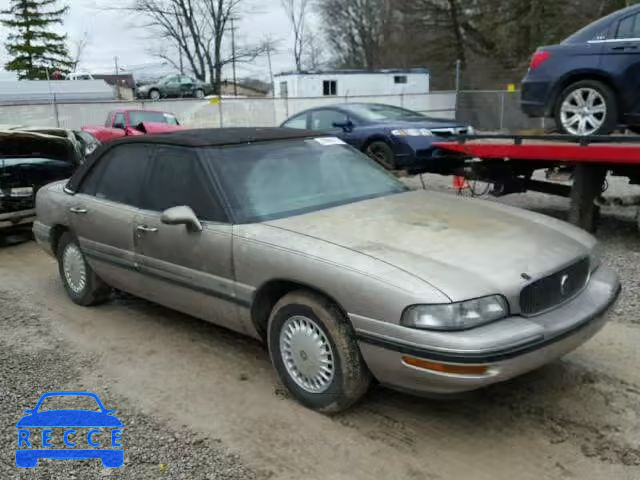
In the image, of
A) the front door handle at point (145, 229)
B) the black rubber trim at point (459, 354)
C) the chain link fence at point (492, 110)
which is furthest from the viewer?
the chain link fence at point (492, 110)

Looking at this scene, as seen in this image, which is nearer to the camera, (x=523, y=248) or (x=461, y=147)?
(x=523, y=248)

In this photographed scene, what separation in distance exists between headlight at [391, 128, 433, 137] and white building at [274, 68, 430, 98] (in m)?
21.9

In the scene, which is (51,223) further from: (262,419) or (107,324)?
(262,419)

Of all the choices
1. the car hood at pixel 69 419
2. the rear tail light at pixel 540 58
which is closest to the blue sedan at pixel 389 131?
the rear tail light at pixel 540 58

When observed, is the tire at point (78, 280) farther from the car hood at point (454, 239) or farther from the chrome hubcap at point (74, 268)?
the car hood at point (454, 239)

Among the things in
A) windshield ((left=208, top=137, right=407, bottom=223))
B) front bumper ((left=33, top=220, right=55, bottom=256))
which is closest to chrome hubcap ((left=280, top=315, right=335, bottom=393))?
windshield ((left=208, top=137, right=407, bottom=223))

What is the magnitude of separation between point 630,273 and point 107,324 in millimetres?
4624

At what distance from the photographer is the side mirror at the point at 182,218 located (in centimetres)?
390

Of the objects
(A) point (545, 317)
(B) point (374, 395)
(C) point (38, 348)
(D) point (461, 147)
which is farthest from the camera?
(D) point (461, 147)

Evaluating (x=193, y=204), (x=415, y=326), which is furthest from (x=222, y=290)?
(x=415, y=326)

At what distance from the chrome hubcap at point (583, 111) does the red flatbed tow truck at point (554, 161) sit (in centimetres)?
50

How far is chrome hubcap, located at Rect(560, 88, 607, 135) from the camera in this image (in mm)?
7246

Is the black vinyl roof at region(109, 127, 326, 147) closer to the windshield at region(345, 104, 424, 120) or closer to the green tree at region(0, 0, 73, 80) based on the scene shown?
the windshield at region(345, 104, 424, 120)

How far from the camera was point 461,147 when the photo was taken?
25.2 feet
